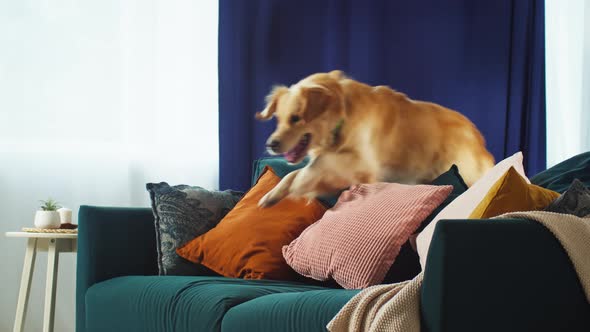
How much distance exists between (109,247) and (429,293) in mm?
1625

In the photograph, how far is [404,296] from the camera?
1.49m

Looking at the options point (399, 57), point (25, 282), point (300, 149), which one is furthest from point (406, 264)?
point (399, 57)

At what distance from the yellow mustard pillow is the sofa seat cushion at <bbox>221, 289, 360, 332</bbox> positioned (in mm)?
337

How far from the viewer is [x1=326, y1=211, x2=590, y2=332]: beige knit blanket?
58.4 inches

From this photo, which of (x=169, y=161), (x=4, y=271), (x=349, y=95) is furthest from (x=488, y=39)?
(x=4, y=271)

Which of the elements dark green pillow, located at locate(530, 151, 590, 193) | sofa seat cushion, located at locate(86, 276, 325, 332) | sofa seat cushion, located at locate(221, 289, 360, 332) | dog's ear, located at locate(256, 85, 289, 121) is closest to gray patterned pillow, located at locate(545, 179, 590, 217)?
dark green pillow, located at locate(530, 151, 590, 193)

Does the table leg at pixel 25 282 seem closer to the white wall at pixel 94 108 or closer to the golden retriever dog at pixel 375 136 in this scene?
the white wall at pixel 94 108

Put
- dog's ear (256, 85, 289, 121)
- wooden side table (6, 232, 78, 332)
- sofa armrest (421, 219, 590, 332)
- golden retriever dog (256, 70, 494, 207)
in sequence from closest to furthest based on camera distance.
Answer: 1. sofa armrest (421, 219, 590, 332)
2. wooden side table (6, 232, 78, 332)
3. golden retriever dog (256, 70, 494, 207)
4. dog's ear (256, 85, 289, 121)

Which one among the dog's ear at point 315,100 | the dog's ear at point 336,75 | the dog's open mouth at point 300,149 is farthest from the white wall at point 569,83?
the dog's open mouth at point 300,149

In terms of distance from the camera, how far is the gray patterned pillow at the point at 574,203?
1.83 metres

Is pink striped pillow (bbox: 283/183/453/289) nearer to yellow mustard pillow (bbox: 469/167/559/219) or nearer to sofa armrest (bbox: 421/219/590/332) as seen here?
yellow mustard pillow (bbox: 469/167/559/219)

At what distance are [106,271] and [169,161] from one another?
128cm

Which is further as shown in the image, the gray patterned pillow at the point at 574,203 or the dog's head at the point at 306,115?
the dog's head at the point at 306,115

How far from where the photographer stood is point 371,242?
2256 millimetres
